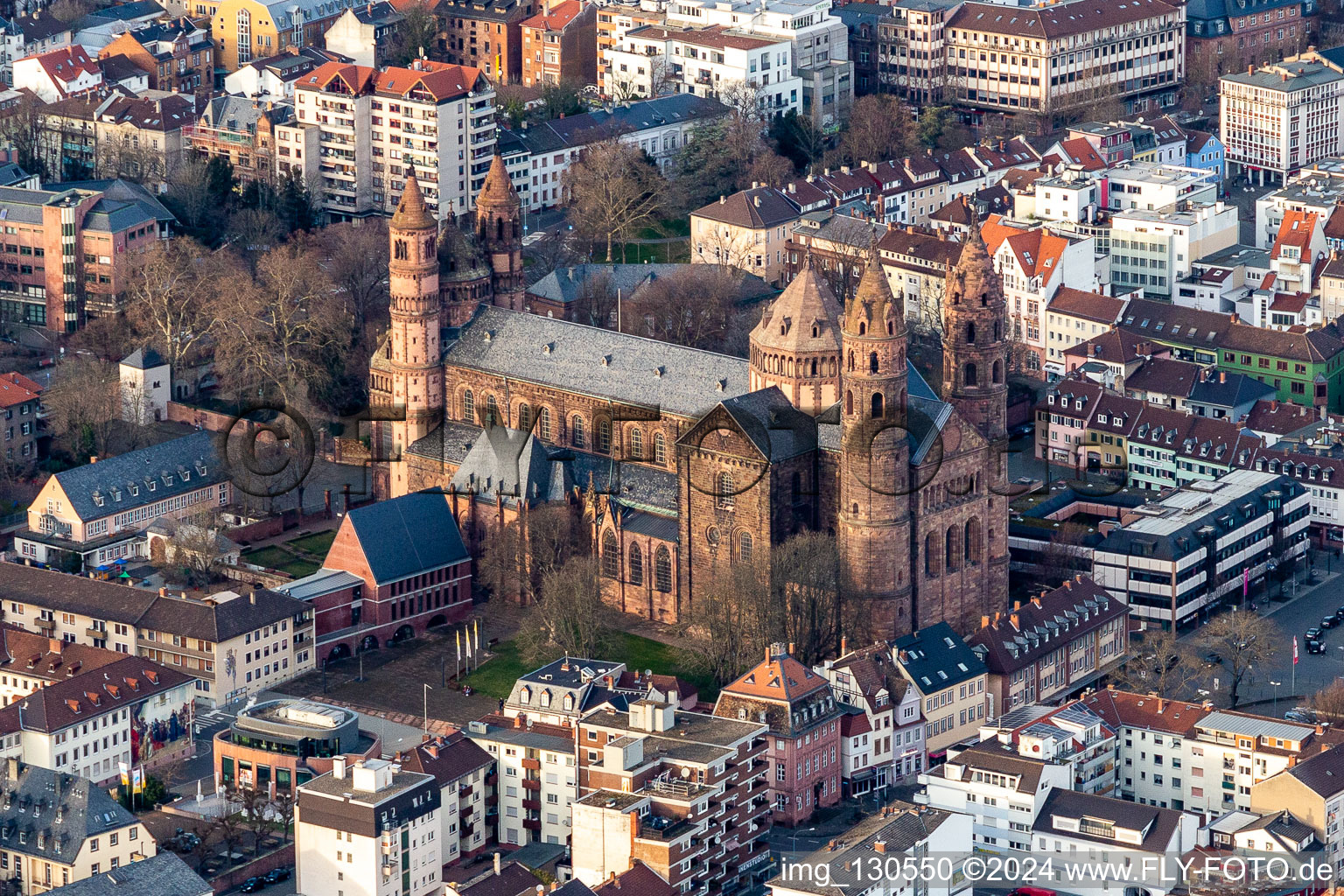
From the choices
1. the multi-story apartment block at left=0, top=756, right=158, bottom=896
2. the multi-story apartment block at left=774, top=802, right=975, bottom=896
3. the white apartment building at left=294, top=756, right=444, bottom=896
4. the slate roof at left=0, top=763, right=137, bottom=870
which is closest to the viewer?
the multi-story apartment block at left=774, top=802, right=975, bottom=896

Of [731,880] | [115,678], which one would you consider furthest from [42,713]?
[731,880]

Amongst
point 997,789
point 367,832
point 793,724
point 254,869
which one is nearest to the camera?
point 367,832

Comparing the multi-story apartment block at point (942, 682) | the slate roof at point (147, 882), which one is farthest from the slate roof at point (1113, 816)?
the slate roof at point (147, 882)

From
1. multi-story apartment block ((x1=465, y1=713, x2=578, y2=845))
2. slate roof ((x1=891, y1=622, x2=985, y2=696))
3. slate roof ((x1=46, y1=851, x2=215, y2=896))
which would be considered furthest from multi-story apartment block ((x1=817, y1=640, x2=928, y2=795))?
slate roof ((x1=46, y1=851, x2=215, y2=896))

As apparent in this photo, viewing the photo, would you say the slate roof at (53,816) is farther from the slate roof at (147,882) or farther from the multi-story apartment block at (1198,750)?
the multi-story apartment block at (1198,750)

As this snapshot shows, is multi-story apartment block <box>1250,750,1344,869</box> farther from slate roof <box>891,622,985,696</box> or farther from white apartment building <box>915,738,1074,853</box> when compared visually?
slate roof <box>891,622,985,696</box>

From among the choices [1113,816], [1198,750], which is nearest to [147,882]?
[1113,816]

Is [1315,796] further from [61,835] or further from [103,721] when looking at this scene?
[103,721]
